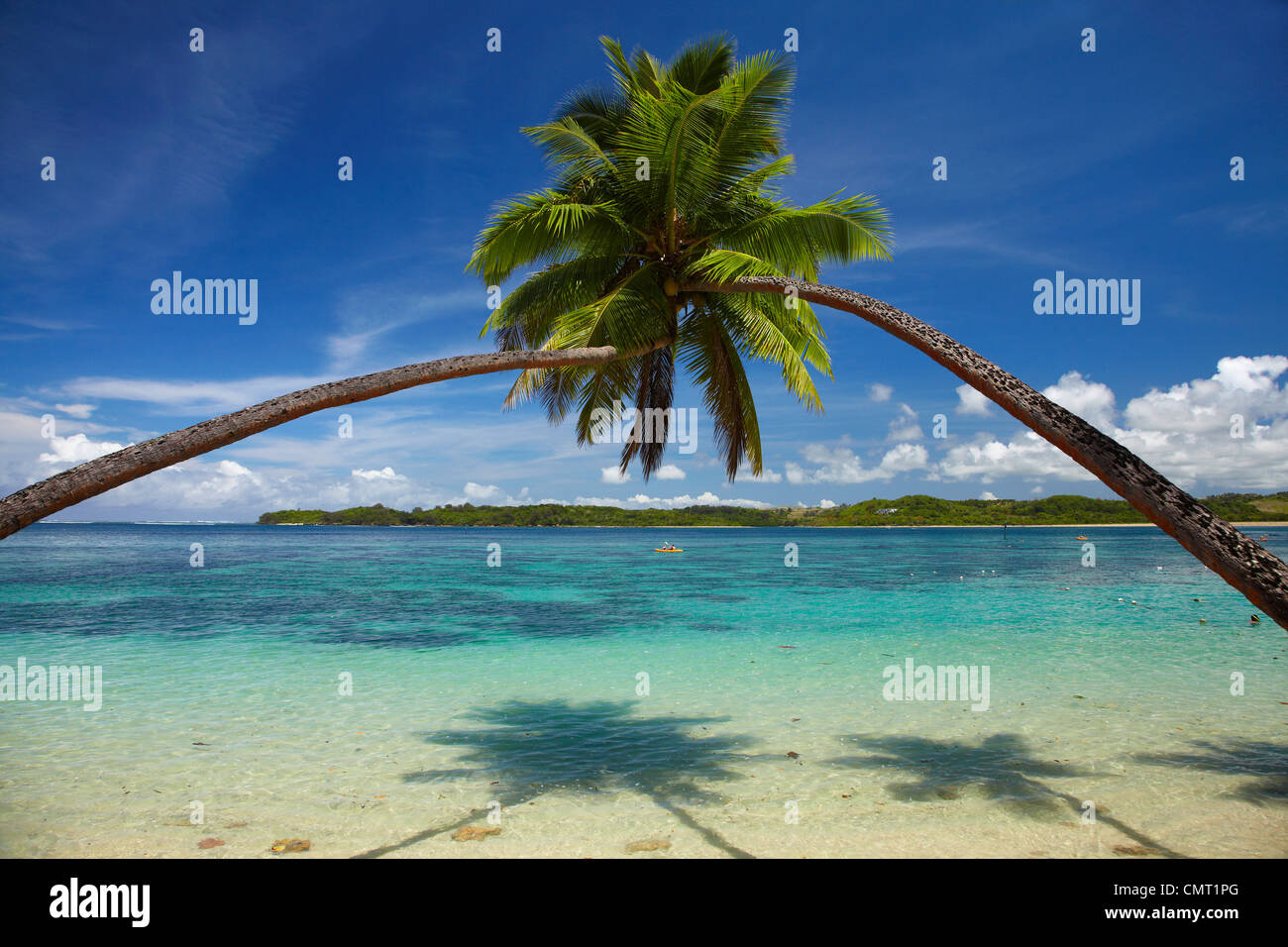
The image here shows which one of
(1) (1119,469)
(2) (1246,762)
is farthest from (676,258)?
(2) (1246,762)

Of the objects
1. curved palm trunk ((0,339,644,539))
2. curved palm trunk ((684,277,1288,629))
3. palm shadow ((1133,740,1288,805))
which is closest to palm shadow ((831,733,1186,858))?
palm shadow ((1133,740,1288,805))

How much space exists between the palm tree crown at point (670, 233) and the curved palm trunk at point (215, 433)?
6.71 feet

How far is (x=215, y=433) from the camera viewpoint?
3639 mm

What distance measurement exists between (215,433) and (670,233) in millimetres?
5186

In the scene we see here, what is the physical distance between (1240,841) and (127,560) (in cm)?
5307

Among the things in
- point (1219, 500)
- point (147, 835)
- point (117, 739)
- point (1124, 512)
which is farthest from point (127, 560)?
point (1124, 512)

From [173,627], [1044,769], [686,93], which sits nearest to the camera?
[1044,769]

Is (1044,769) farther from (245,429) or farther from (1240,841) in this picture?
(245,429)

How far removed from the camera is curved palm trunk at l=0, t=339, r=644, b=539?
316 cm

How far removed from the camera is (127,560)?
43.8 metres

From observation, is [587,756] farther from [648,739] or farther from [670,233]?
[670,233]

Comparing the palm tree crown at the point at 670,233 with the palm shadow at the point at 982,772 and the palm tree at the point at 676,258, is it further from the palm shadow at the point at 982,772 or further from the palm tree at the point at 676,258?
the palm shadow at the point at 982,772

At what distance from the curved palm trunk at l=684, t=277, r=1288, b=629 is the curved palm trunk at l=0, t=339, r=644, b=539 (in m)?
2.49

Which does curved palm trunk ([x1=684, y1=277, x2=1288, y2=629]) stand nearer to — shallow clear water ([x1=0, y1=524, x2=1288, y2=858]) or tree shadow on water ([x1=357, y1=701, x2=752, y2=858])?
shallow clear water ([x1=0, y1=524, x2=1288, y2=858])
